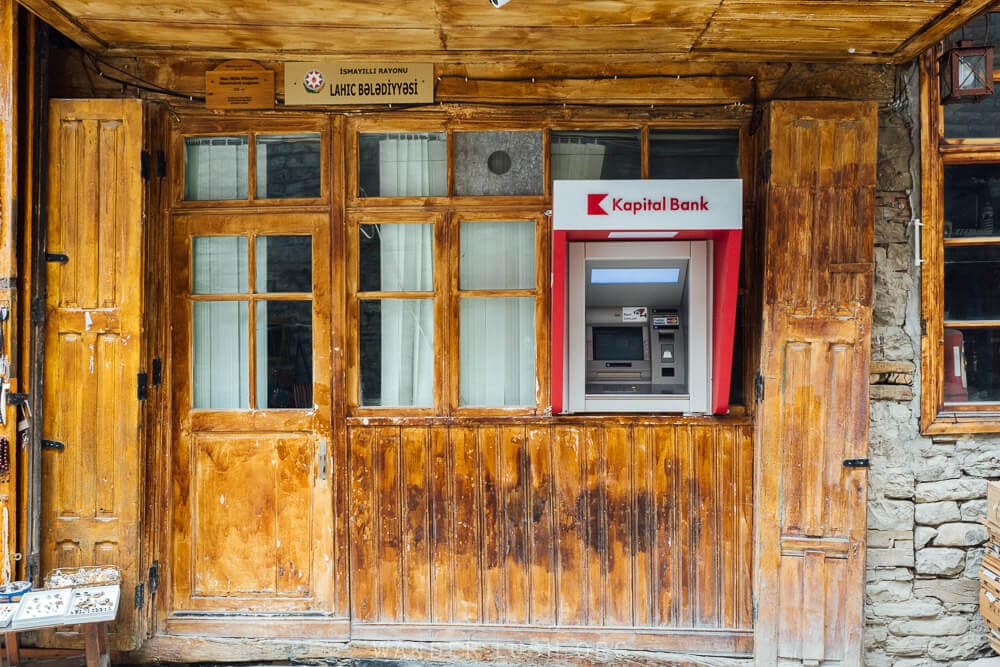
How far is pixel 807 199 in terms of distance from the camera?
3307 millimetres

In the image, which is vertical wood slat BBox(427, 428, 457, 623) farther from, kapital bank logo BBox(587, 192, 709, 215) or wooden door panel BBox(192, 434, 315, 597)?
kapital bank logo BBox(587, 192, 709, 215)

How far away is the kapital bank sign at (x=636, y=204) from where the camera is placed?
10.2ft

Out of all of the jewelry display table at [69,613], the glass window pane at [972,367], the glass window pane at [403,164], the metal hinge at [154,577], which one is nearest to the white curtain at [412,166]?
the glass window pane at [403,164]

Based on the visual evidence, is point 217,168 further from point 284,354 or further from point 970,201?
point 970,201

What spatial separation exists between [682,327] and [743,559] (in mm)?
1201

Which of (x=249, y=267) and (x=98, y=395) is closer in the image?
(x=98, y=395)

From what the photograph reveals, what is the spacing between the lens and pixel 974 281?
3.53 meters

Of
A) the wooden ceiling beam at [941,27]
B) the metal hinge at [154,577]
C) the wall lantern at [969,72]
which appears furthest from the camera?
the metal hinge at [154,577]

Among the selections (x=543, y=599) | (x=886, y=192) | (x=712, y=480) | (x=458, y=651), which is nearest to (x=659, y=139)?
(x=886, y=192)

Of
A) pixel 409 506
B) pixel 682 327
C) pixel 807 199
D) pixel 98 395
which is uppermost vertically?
pixel 807 199

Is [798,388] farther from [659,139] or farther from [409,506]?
[409,506]

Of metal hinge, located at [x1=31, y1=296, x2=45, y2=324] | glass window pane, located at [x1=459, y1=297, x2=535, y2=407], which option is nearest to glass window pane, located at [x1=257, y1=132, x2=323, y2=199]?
glass window pane, located at [x1=459, y1=297, x2=535, y2=407]

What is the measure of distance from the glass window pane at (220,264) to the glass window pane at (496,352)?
1133 millimetres

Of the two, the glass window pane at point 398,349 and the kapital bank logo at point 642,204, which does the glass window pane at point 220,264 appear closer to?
the glass window pane at point 398,349
